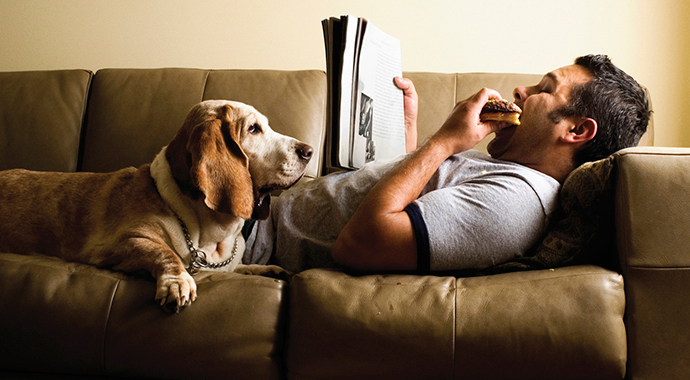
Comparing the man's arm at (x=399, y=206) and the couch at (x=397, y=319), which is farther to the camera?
the man's arm at (x=399, y=206)

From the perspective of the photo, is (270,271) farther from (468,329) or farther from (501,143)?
(501,143)

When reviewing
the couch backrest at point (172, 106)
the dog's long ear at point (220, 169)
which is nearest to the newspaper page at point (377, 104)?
the dog's long ear at point (220, 169)

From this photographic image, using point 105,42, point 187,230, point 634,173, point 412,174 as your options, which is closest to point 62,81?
point 105,42

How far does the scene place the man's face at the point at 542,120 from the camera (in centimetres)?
145

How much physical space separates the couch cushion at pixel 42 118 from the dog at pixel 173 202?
764mm

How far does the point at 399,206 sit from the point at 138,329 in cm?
66

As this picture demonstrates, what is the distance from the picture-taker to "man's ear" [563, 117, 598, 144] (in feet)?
4.63

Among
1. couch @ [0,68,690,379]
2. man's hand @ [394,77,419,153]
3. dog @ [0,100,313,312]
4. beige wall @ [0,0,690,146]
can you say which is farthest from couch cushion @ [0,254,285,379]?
beige wall @ [0,0,690,146]

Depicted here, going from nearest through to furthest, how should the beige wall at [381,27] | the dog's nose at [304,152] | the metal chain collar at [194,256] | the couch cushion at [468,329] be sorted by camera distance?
the couch cushion at [468,329] → the metal chain collar at [194,256] → the dog's nose at [304,152] → the beige wall at [381,27]

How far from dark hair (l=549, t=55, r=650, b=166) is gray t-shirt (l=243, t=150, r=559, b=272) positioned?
0.22 m

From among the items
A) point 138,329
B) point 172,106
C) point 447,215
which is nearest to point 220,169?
point 138,329

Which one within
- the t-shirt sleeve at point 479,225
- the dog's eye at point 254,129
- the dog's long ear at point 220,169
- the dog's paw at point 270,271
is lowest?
the dog's paw at point 270,271

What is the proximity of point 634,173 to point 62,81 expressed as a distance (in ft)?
8.09

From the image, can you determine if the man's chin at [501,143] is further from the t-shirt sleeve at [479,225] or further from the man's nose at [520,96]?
the t-shirt sleeve at [479,225]
